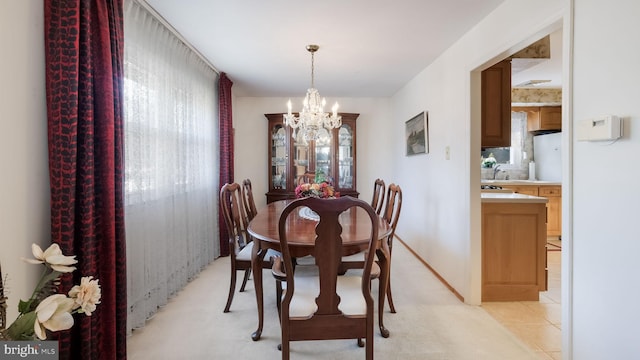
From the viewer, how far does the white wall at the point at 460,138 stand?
2.05 metres

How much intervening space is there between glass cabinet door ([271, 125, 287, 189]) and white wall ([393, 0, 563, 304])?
2.28m

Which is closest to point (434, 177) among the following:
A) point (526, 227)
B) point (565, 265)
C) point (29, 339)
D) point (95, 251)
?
point (526, 227)

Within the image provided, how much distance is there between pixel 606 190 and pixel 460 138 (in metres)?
1.42

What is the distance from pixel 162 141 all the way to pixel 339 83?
2.66 meters

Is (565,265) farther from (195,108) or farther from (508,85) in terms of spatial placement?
(195,108)

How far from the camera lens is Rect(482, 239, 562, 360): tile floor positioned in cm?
200

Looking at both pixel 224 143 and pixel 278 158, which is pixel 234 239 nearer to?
pixel 224 143

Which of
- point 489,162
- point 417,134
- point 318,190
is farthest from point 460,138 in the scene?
point 489,162

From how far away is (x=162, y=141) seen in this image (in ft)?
8.48

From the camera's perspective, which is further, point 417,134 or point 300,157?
point 300,157

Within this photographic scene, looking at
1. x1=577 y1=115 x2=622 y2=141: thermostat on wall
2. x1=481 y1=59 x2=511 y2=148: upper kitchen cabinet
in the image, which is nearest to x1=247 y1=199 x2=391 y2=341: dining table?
x1=577 y1=115 x2=622 y2=141: thermostat on wall

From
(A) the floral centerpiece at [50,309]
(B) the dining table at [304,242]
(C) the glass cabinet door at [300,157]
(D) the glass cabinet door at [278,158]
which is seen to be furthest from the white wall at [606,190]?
(D) the glass cabinet door at [278,158]

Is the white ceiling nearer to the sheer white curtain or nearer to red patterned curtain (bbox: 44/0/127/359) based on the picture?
the sheer white curtain

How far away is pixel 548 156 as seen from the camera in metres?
5.29
